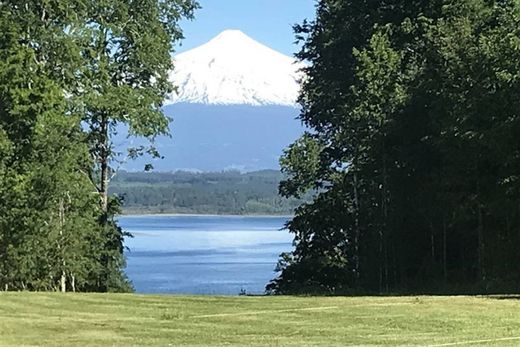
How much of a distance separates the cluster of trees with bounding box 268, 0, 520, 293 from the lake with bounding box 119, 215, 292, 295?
540 cm

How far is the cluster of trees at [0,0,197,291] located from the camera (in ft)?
91.9

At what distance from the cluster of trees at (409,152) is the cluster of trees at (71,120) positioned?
260 inches

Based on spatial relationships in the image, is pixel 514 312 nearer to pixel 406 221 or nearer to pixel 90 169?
pixel 406 221

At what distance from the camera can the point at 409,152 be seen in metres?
27.3

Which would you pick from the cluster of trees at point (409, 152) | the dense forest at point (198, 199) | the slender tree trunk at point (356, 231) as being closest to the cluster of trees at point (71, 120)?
the cluster of trees at point (409, 152)

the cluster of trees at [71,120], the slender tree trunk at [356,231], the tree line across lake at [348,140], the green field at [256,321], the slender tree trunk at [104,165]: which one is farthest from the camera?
the slender tree trunk at [356,231]

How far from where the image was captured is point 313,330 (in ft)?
50.1

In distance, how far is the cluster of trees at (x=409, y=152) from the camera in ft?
79.3

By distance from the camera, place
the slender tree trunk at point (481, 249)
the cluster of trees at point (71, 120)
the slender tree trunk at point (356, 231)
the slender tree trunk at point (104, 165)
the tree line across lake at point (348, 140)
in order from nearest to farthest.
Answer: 1. the tree line across lake at point (348, 140)
2. the slender tree trunk at point (481, 249)
3. the cluster of trees at point (71, 120)
4. the slender tree trunk at point (104, 165)
5. the slender tree trunk at point (356, 231)

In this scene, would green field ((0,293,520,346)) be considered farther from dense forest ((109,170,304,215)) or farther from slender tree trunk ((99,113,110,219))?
dense forest ((109,170,304,215))

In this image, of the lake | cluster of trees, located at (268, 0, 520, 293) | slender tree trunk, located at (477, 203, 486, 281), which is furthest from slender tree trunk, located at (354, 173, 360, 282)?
slender tree trunk, located at (477, 203, 486, 281)

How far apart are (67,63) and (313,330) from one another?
1731 cm

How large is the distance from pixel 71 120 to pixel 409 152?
10.1 meters

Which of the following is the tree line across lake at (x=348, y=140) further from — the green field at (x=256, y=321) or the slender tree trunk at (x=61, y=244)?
the green field at (x=256, y=321)
